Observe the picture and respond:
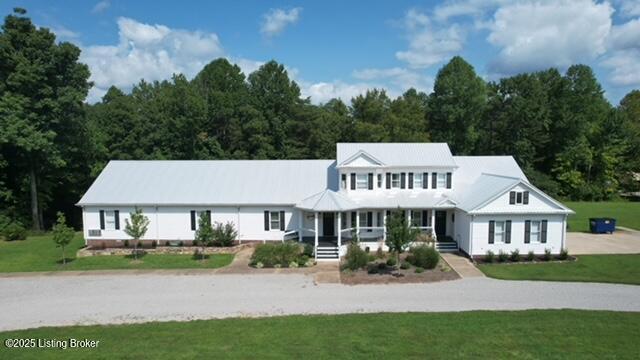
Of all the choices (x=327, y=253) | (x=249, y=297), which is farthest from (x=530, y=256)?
(x=249, y=297)

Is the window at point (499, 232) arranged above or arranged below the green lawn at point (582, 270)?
above

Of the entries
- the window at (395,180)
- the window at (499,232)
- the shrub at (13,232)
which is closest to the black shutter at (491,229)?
the window at (499,232)

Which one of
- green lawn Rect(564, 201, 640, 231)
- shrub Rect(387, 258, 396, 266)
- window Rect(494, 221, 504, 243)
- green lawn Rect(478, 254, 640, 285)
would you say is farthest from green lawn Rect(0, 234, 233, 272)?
green lawn Rect(564, 201, 640, 231)

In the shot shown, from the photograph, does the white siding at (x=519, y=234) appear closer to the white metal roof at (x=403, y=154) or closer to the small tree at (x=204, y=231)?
the white metal roof at (x=403, y=154)

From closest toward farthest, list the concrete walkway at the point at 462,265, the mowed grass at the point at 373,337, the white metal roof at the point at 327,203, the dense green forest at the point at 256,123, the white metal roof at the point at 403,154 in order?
the mowed grass at the point at 373,337, the concrete walkway at the point at 462,265, the white metal roof at the point at 327,203, the white metal roof at the point at 403,154, the dense green forest at the point at 256,123

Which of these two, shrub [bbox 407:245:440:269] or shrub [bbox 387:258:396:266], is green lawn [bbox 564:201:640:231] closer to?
shrub [bbox 407:245:440:269]

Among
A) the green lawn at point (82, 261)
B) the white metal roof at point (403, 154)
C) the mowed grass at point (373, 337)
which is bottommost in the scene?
the green lawn at point (82, 261)
